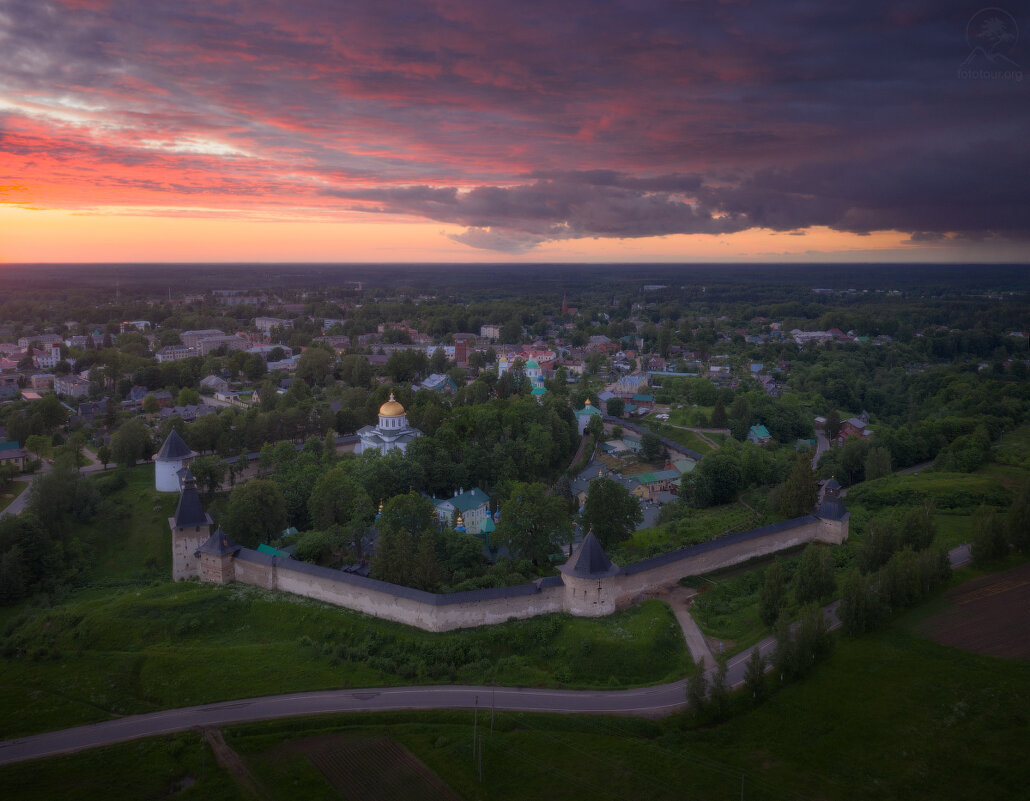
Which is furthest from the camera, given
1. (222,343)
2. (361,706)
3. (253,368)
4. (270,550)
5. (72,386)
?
(222,343)

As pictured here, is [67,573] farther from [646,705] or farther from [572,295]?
[572,295]

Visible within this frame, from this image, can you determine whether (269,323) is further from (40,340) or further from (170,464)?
(170,464)

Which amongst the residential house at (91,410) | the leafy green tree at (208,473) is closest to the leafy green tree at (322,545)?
the leafy green tree at (208,473)

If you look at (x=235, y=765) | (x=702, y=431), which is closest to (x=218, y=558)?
(x=235, y=765)

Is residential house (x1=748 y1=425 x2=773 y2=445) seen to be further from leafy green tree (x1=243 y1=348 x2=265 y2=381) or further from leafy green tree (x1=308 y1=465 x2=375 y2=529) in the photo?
leafy green tree (x1=243 y1=348 x2=265 y2=381)

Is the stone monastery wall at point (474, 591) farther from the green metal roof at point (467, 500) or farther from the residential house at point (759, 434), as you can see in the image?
the residential house at point (759, 434)

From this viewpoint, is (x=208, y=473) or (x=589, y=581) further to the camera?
(x=208, y=473)

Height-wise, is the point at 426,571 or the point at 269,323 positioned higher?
the point at 269,323
